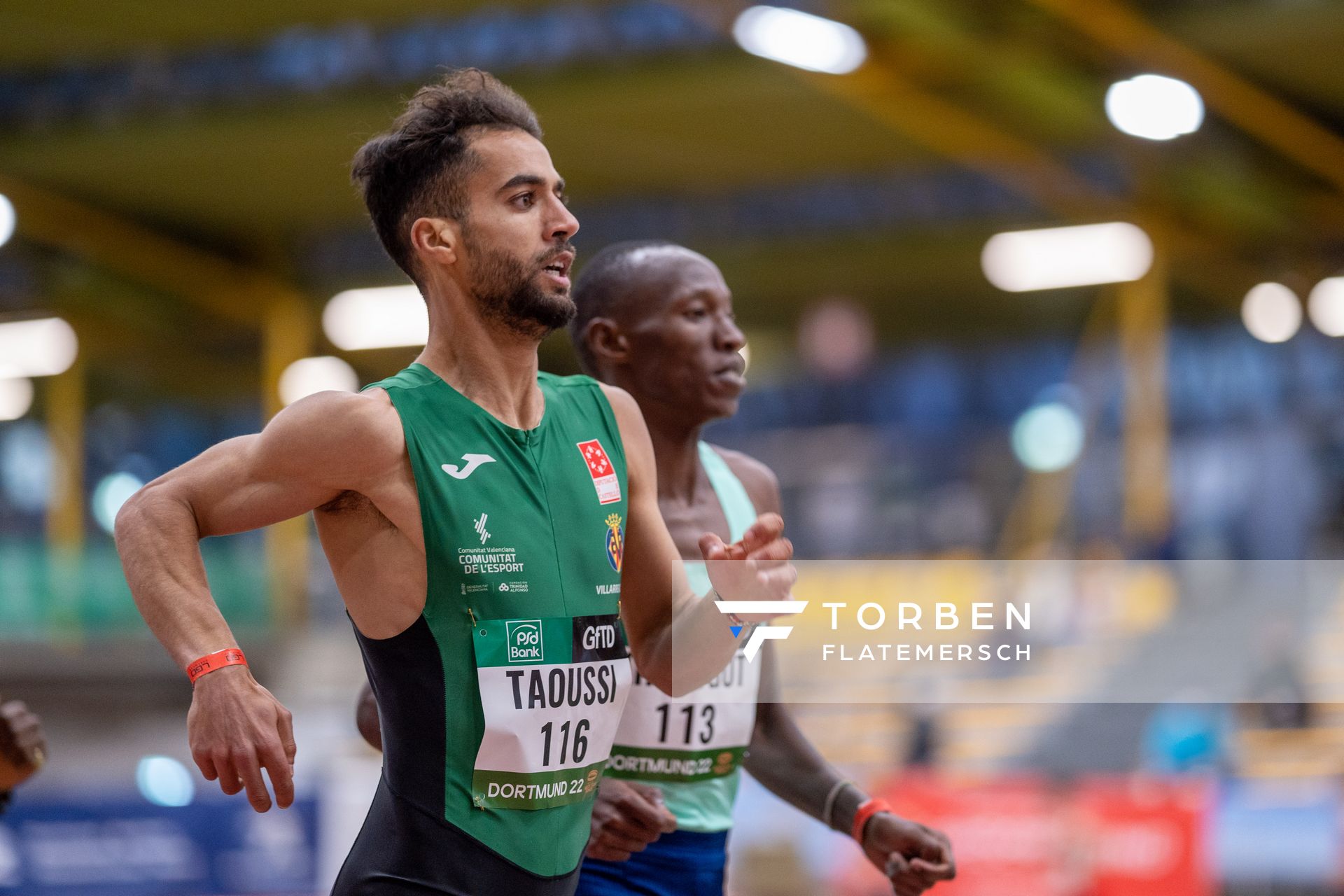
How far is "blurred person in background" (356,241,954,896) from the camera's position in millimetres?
3486

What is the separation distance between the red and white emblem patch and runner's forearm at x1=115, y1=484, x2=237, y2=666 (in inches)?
→ 26.0

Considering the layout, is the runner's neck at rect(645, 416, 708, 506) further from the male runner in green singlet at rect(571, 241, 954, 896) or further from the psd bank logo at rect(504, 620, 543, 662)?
the psd bank logo at rect(504, 620, 543, 662)

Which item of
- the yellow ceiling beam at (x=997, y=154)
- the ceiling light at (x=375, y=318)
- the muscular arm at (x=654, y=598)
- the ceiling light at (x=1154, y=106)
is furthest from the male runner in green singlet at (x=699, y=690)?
the ceiling light at (x=375, y=318)

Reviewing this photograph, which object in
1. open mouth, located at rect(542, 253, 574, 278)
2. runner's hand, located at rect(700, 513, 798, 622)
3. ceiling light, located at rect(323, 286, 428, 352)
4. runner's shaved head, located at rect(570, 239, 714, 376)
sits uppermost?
ceiling light, located at rect(323, 286, 428, 352)

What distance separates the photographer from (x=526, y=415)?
2771mm

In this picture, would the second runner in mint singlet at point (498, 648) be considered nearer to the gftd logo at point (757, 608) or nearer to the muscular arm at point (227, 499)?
the muscular arm at point (227, 499)

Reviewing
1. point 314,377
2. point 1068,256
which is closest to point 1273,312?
point 1068,256

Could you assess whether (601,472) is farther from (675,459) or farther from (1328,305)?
(1328,305)

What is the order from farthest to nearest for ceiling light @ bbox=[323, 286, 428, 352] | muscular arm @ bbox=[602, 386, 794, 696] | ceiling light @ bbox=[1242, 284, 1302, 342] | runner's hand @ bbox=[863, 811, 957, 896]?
1. ceiling light @ bbox=[323, 286, 428, 352]
2. ceiling light @ bbox=[1242, 284, 1302, 342]
3. runner's hand @ bbox=[863, 811, 957, 896]
4. muscular arm @ bbox=[602, 386, 794, 696]

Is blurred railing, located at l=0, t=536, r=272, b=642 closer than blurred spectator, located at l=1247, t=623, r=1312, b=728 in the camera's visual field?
No

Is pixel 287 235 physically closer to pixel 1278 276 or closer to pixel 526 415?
pixel 1278 276

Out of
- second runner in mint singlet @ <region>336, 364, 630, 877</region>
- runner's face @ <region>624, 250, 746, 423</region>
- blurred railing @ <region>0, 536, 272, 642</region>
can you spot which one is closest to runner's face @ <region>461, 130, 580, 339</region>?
second runner in mint singlet @ <region>336, 364, 630, 877</region>

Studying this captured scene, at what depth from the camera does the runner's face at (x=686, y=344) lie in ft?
12.1

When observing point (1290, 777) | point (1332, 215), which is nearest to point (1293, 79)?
point (1332, 215)
